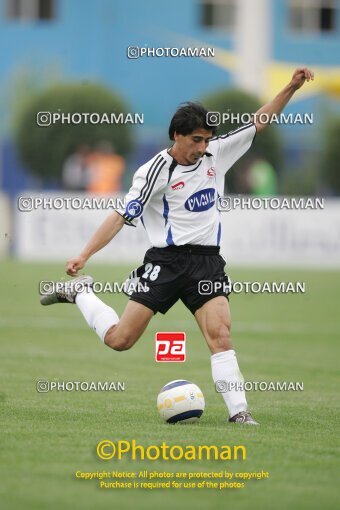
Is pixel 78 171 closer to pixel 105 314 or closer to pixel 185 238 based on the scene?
pixel 105 314

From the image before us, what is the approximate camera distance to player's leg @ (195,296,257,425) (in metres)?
8.60

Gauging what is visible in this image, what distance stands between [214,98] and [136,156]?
8157mm

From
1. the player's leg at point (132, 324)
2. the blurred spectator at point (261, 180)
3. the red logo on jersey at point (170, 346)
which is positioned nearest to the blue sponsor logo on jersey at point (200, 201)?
the player's leg at point (132, 324)

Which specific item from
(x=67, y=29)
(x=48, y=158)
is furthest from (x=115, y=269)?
(x=67, y=29)

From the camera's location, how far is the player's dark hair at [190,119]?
8438 mm

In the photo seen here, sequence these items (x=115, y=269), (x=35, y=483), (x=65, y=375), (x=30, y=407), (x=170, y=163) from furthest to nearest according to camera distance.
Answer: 1. (x=115, y=269)
2. (x=65, y=375)
3. (x=30, y=407)
4. (x=170, y=163)
5. (x=35, y=483)

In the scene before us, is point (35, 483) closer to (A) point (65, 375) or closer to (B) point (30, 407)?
(B) point (30, 407)

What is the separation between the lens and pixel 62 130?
33844 mm

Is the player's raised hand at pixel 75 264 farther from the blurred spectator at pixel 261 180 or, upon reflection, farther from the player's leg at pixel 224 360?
the blurred spectator at pixel 261 180

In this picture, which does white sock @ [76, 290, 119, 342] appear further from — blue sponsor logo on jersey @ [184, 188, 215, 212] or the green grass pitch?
blue sponsor logo on jersey @ [184, 188, 215, 212]

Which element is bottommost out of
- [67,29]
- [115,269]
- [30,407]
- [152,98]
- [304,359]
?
[30,407]

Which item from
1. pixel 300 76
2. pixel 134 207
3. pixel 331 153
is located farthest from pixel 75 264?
pixel 331 153

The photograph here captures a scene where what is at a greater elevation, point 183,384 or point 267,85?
point 267,85

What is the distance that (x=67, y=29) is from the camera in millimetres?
45688
